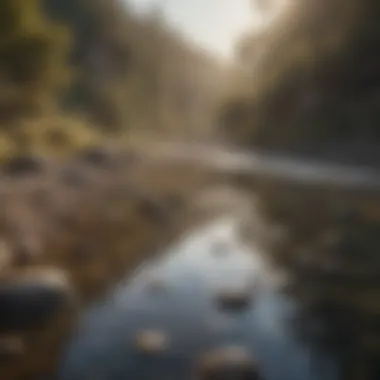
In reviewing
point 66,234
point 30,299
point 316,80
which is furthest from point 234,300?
point 316,80

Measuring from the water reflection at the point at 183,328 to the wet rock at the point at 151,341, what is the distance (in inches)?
0.8

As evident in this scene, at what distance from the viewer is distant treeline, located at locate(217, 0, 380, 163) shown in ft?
26.5

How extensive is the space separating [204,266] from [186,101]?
9.74 ft

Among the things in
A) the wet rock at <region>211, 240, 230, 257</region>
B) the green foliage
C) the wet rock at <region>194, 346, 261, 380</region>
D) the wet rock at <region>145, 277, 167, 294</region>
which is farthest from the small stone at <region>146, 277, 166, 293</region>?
the green foliage

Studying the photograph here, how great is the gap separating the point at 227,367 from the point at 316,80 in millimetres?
7954

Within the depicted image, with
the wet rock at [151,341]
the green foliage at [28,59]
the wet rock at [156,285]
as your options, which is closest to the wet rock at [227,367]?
the wet rock at [151,341]

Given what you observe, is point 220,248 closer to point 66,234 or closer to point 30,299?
point 66,234

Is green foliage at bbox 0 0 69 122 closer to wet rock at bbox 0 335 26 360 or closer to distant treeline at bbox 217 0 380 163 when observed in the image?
distant treeline at bbox 217 0 380 163

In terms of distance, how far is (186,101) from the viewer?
6617 millimetres

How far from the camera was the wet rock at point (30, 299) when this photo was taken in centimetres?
277

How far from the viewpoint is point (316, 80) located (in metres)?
9.62

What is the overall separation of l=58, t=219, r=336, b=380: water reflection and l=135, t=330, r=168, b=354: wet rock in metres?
0.02

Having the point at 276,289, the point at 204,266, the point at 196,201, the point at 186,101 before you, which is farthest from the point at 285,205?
the point at 276,289

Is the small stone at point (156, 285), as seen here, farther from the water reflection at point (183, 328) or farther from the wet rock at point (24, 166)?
the wet rock at point (24, 166)
